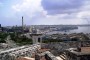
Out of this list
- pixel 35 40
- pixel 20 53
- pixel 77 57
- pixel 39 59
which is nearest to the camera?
pixel 77 57

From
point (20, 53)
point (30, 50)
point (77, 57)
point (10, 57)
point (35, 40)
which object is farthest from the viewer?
point (35, 40)

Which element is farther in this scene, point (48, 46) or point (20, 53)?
point (48, 46)

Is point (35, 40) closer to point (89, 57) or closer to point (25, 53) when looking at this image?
point (25, 53)

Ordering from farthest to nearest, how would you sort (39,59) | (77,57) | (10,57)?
(10,57) < (39,59) < (77,57)

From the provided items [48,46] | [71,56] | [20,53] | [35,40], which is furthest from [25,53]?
[71,56]

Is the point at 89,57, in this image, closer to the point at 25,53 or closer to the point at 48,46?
the point at 25,53

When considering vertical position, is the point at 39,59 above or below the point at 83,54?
below

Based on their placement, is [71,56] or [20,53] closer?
[71,56]

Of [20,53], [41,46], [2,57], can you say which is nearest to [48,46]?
[41,46]

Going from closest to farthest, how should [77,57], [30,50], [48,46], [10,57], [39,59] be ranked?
[77,57]
[39,59]
[10,57]
[30,50]
[48,46]
